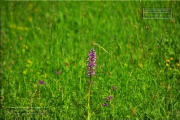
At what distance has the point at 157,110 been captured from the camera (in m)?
2.93

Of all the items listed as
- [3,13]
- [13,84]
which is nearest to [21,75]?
[13,84]

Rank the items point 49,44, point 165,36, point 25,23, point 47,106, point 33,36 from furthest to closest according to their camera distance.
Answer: point 25,23, point 33,36, point 49,44, point 165,36, point 47,106

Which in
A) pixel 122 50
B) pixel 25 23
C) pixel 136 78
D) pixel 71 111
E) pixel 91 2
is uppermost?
pixel 91 2

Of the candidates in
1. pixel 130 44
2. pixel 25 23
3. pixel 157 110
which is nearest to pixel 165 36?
pixel 130 44

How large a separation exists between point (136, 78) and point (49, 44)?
4.34ft

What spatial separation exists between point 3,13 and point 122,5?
1.85 meters

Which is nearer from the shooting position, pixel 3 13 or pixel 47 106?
pixel 47 106

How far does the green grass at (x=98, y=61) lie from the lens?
120 inches

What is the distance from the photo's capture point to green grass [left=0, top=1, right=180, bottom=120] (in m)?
3.05

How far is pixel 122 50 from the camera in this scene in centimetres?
390

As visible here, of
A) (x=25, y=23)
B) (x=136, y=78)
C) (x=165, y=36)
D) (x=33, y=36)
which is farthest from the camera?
(x=25, y=23)

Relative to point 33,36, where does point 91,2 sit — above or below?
above

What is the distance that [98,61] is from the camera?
12.2 ft

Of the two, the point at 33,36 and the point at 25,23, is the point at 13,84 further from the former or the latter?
the point at 25,23
